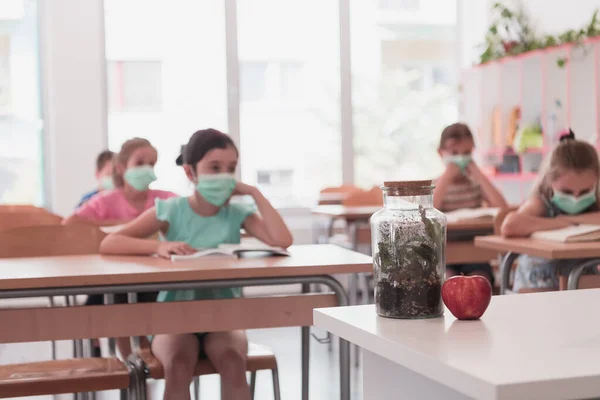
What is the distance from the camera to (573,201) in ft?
10.4

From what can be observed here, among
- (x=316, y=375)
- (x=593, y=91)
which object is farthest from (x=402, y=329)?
(x=593, y=91)

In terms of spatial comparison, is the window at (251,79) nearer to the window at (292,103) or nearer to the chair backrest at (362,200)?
the window at (292,103)

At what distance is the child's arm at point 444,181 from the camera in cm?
436

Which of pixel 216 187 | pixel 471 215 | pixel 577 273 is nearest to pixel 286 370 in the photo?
pixel 471 215

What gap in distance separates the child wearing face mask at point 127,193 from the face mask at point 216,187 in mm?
1095

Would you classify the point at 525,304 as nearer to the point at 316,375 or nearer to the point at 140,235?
the point at 140,235

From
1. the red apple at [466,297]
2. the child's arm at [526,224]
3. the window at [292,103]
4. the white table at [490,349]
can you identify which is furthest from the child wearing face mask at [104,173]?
the red apple at [466,297]

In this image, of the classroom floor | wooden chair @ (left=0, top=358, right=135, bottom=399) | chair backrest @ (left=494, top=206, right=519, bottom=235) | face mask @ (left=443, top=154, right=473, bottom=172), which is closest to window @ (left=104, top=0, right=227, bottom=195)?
the classroom floor

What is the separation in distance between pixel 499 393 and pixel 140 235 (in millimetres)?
2088

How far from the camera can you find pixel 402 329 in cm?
125

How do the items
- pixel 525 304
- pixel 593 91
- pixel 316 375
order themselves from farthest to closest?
1. pixel 593 91
2. pixel 316 375
3. pixel 525 304

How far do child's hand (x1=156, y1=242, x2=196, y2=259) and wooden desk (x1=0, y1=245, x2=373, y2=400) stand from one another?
16 centimetres

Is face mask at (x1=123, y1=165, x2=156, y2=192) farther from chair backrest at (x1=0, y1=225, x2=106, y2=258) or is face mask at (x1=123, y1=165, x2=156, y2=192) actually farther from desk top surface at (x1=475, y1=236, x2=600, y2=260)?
desk top surface at (x1=475, y1=236, x2=600, y2=260)

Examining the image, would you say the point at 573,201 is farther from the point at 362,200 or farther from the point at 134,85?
the point at 134,85
